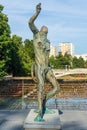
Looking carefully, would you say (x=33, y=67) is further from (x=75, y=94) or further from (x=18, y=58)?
(x=18, y=58)

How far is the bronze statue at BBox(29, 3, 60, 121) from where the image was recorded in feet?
26.4

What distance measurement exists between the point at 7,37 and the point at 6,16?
2659mm

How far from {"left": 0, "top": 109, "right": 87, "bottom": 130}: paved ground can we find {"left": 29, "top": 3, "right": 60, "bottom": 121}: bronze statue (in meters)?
0.69

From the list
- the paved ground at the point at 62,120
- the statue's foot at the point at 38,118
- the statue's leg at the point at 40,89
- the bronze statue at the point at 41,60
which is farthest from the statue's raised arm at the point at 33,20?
the paved ground at the point at 62,120

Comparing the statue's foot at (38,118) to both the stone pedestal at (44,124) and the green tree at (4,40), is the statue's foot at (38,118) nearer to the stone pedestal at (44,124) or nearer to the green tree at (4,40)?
the stone pedestal at (44,124)

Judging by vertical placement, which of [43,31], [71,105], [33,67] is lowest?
[71,105]

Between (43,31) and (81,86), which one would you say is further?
(81,86)

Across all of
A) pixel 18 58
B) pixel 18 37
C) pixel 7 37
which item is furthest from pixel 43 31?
pixel 18 37

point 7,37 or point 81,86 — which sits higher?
point 7,37

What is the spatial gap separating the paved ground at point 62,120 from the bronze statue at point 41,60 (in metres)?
0.69

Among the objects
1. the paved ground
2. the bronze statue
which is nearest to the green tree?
the paved ground

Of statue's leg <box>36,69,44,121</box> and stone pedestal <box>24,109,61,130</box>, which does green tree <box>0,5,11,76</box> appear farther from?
stone pedestal <box>24,109,61,130</box>

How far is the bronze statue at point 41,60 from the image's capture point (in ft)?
26.4

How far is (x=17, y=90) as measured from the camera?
1459 cm
